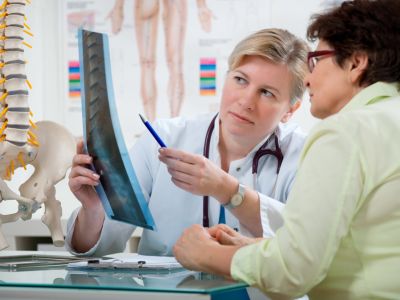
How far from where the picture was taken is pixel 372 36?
1316mm

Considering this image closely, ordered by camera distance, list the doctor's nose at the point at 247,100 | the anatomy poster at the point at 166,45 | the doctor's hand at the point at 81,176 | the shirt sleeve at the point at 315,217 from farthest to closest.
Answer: the anatomy poster at the point at 166,45, the doctor's nose at the point at 247,100, the doctor's hand at the point at 81,176, the shirt sleeve at the point at 315,217

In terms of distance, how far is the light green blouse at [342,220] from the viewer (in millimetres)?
1142

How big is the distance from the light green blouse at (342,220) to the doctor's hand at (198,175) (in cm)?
54

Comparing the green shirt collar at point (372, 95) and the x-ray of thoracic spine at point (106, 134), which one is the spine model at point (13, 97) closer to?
the x-ray of thoracic spine at point (106, 134)

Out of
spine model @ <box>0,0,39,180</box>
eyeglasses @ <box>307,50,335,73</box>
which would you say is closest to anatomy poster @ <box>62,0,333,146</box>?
spine model @ <box>0,0,39,180</box>

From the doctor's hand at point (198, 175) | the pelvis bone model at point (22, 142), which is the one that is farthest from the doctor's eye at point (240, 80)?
the pelvis bone model at point (22, 142)

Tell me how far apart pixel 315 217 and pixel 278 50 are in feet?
3.21

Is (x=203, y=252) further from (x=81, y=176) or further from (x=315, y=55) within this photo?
(x=81, y=176)

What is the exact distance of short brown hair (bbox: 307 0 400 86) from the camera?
4.29 ft

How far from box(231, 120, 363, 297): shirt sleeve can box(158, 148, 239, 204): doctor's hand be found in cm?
59

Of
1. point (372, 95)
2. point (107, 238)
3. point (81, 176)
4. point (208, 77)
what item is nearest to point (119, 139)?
point (81, 176)

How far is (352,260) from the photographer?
1217 mm

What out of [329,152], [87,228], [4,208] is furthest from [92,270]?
[4,208]

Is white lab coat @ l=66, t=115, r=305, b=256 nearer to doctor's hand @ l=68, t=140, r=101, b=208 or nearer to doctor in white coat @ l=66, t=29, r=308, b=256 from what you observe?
doctor in white coat @ l=66, t=29, r=308, b=256
